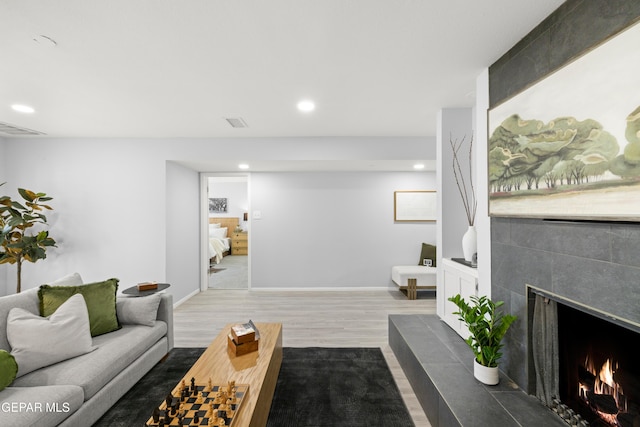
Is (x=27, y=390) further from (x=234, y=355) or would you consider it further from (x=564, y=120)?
(x=564, y=120)

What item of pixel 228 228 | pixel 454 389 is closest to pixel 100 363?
pixel 454 389

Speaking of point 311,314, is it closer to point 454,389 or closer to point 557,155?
point 454,389

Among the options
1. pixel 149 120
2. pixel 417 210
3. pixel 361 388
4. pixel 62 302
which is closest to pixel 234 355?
pixel 361 388

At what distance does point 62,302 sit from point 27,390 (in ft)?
2.32

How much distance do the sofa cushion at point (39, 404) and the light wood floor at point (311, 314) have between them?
5.00 feet

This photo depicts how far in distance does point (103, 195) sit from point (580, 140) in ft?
16.9

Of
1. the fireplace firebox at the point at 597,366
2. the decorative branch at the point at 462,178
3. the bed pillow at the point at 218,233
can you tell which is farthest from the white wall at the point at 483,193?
the bed pillow at the point at 218,233

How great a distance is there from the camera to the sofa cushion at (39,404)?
1463 mm

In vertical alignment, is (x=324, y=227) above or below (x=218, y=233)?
above

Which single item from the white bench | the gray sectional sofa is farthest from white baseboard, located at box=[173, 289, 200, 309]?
the white bench

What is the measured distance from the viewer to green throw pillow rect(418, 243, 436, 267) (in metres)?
5.15

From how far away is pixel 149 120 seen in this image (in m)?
3.50

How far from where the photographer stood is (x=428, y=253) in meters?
5.18

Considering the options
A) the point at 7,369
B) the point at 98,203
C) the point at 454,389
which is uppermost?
→ the point at 98,203
